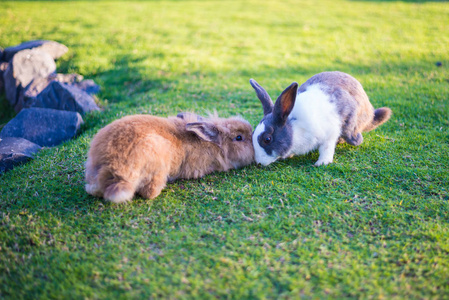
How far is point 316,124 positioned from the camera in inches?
155

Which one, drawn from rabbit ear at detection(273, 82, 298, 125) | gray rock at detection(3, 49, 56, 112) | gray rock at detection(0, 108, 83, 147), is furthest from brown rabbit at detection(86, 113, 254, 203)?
gray rock at detection(3, 49, 56, 112)

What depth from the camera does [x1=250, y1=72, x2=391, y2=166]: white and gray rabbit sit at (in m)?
3.96

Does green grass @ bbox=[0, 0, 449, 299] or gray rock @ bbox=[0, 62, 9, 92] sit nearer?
green grass @ bbox=[0, 0, 449, 299]

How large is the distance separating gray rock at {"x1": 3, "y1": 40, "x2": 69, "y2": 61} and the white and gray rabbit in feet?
20.2

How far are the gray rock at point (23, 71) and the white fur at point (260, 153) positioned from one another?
16.7ft

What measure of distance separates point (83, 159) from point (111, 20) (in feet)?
28.7

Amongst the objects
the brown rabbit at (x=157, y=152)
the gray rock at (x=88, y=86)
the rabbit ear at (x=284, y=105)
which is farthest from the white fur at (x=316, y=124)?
the gray rock at (x=88, y=86)

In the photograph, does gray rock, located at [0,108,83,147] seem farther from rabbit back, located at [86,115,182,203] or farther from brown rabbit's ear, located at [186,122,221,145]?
brown rabbit's ear, located at [186,122,221,145]

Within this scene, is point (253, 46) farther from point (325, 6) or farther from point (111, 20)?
point (325, 6)

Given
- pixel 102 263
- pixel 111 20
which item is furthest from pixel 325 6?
pixel 102 263

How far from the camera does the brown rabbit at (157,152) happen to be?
329cm

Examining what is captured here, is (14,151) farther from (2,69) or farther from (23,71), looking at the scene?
(2,69)

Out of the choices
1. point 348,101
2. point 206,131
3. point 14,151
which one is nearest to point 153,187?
point 206,131

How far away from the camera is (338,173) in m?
3.97
